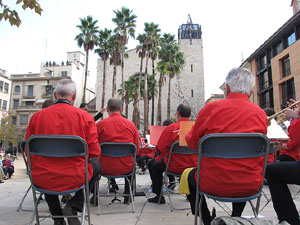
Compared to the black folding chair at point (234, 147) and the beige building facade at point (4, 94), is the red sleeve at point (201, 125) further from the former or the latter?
the beige building facade at point (4, 94)

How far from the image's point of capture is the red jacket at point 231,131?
195cm

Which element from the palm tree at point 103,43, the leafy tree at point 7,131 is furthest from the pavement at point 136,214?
the leafy tree at point 7,131

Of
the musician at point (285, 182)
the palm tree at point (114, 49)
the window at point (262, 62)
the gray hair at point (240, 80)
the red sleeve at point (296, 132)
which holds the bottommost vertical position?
the musician at point (285, 182)

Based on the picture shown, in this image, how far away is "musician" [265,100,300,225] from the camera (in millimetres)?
2205

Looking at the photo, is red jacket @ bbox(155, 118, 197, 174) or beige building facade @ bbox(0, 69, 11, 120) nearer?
red jacket @ bbox(155, 118, 197, 174)

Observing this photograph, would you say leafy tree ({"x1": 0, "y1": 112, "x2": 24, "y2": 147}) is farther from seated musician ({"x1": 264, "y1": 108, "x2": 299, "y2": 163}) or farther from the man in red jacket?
seated musician ({"x1": 264, "y1": 108, "x2": 299, "y2": 163})

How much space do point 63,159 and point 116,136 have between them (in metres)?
1.36

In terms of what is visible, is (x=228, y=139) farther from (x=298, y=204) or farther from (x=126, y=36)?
(x=126, y=36)

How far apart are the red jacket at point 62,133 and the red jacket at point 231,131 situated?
1.08 metres

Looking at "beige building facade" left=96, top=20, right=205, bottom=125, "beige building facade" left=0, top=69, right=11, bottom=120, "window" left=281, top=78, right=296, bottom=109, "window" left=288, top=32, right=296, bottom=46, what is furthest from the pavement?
"beige building facade" left=0, top=69, right=11, bottom=120

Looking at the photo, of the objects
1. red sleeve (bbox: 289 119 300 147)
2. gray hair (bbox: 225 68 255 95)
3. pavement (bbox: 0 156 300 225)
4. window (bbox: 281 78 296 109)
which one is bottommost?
pavement (bbox: 0 156 300 225)

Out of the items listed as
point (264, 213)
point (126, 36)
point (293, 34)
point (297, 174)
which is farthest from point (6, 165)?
point (293, 34)

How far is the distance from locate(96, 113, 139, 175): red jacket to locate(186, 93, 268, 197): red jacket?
155 cm

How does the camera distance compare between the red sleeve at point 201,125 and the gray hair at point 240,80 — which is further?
the gray hair at point 240,80
